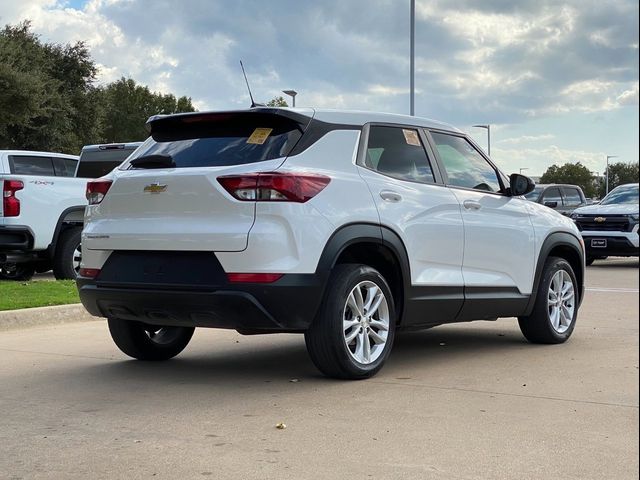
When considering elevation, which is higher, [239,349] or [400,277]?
[400,277]

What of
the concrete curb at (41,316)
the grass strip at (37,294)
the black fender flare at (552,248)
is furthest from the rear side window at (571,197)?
the concrete curb at (41,316)

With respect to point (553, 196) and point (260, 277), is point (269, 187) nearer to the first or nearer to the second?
point (260, 277)

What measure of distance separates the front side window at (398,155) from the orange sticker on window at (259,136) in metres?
0.74

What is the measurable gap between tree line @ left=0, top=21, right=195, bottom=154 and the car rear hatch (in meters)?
26.9

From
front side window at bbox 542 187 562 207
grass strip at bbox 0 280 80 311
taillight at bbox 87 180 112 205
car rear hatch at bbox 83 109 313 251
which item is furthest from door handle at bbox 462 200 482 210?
front side window at bbox 542 187 562 207

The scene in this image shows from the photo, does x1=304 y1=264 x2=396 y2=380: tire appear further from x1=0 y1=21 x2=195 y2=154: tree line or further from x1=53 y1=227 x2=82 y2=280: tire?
x1=0 y1=21 x2=195 y2=154: tree line

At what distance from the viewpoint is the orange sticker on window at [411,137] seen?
6573 mm

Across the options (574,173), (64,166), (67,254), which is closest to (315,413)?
(67,254)

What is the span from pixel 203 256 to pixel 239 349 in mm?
2213

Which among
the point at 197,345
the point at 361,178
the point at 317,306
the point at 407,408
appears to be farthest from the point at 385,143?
the point at 197,345

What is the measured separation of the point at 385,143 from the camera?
6.34 meters

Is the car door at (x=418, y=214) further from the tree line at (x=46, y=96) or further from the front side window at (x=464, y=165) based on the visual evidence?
the tree line at (x=46, y=96)

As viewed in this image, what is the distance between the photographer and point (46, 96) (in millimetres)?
35125

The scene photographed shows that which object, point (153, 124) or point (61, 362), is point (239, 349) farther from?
point (153, 124)
